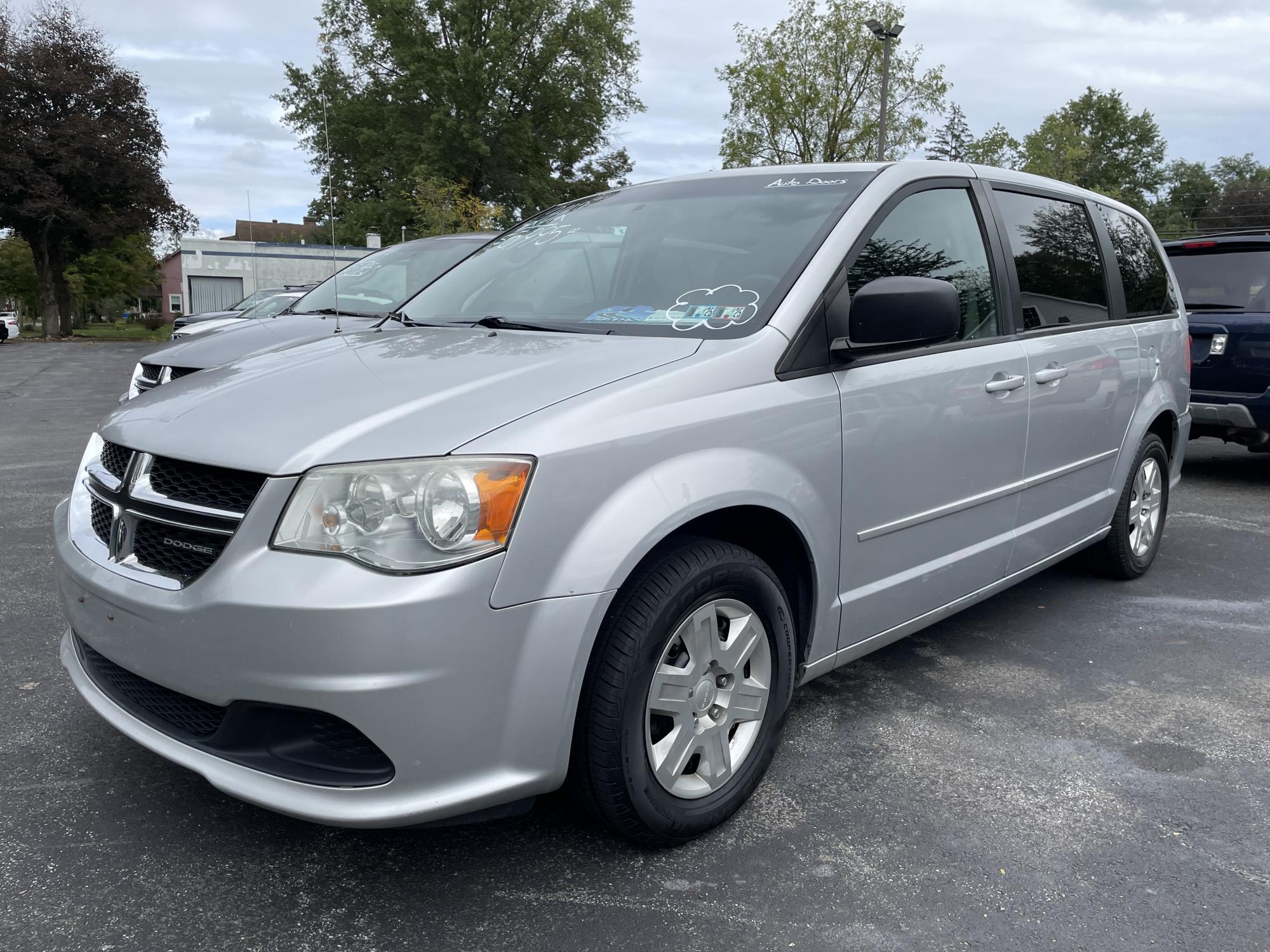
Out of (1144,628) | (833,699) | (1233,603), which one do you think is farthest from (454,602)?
(1233,603)

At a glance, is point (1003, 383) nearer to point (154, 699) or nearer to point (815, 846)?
point (815, 846)

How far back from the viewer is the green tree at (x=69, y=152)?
32125mm

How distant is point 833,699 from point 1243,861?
129cm

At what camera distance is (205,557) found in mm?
2104

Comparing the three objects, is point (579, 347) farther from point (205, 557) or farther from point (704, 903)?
point (704, 903)

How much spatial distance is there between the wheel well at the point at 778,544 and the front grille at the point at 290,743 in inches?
35.4

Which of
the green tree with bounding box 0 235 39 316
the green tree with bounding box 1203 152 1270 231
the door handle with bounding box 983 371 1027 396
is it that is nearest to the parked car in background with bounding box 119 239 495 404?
the door handle with bounding box 983 371 1027 396

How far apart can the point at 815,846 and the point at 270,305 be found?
9407 mm

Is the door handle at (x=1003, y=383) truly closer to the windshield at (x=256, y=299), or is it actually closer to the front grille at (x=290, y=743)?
the front grille at (x=290, y=743)

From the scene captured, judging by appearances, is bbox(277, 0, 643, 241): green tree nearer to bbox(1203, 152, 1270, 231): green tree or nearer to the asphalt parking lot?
the asphalt parking lot

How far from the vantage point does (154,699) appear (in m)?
2.31

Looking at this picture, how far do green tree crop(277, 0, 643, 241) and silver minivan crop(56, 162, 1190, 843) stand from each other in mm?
38185

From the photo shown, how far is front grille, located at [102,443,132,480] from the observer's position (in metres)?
2.42

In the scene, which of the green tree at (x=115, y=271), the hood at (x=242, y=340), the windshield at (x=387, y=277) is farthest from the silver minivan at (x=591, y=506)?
the green tree at (x=115, y=271)
